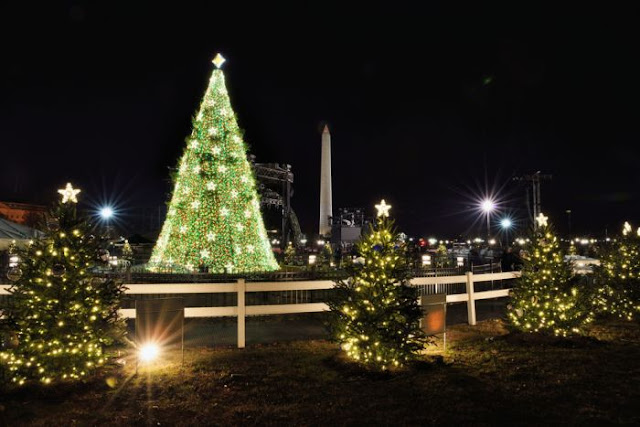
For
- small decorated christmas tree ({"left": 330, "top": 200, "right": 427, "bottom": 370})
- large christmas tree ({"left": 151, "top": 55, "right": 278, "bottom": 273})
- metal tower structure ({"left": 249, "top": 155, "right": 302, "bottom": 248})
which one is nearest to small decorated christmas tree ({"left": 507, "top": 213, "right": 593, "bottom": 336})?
small decorated christmas tree ({"left": 330, "top": 200, "right": 427, "bottom": 370})

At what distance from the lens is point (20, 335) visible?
5938mm

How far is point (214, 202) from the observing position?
45.2 feet

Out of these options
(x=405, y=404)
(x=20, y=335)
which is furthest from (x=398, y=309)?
(x=20, y=335)

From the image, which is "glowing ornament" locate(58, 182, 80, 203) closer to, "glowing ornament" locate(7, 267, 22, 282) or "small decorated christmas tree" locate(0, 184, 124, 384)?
"small decorated christmas tree" locate(0, 184, 124, 384)

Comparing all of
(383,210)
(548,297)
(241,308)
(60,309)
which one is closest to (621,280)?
(548,297)

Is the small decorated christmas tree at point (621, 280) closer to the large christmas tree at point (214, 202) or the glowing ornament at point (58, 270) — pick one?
the large christmas tree at point (214, 202)

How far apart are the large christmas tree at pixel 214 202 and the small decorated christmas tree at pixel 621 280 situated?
32.4 feet

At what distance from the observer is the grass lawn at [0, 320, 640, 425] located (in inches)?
195

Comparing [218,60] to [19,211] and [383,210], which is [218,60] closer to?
[383,210]

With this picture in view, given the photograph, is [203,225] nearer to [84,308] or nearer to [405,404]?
[84,308]

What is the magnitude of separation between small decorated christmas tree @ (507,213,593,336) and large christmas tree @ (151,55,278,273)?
812 cm

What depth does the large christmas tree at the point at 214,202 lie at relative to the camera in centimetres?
1366

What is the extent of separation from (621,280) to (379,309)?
8.06 meters

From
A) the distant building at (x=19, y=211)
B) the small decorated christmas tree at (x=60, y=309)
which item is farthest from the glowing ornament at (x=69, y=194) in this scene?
the distant building at (x=19, y=211)
